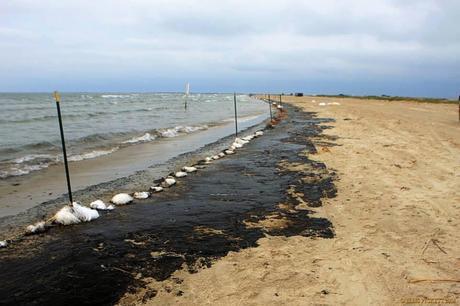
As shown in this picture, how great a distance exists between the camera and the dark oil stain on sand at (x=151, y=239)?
14.1ft

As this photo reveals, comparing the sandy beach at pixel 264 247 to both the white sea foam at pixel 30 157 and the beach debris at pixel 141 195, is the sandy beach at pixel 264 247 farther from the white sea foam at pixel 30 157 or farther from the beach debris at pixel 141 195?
the white sea foam at pixel 30 157

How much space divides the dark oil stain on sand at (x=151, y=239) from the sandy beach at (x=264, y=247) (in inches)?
0.7

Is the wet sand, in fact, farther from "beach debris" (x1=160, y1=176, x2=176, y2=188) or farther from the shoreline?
"beach debris" (x1=160, y1=176, x2=176, y2=188)

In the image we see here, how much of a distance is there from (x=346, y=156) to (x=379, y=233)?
627 cm

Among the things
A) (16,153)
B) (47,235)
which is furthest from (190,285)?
(16,153)

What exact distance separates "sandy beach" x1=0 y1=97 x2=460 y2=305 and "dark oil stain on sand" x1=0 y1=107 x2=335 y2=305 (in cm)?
2

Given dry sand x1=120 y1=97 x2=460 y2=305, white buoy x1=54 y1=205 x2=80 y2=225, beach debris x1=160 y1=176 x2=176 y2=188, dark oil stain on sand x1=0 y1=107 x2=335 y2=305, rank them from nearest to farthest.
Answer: dry sand x1=120 y1=97 x2=460 y2=305 → dark oil stain on sand x1=0 y1=107 x2=335 y2=305 → white buoy x1=54 y1=205 x2=80 y2=225 → beach debris x1=160 y1=176 x2=176 y2=188

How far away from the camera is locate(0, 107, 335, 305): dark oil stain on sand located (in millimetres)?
→ 4289

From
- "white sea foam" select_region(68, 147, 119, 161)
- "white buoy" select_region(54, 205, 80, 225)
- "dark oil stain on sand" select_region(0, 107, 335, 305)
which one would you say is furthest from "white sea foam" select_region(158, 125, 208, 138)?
"white buoy" select_region(54, 205, 80, 225)

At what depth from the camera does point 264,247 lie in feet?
16.9

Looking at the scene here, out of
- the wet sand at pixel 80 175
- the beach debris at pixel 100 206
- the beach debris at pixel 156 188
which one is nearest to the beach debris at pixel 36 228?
the beach debris at pixel 100 206

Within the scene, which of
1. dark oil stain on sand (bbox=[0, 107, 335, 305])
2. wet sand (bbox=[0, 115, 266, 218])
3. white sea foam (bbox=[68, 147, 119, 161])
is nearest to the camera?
dark oil stain on sand (bbox=[0, 107, 335, 305])

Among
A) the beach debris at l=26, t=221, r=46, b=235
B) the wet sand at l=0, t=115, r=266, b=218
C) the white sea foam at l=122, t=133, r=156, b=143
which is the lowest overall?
the wet sand at l=0, t=115, r=266, b=218

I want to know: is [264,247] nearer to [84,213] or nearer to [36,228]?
[84,213]
